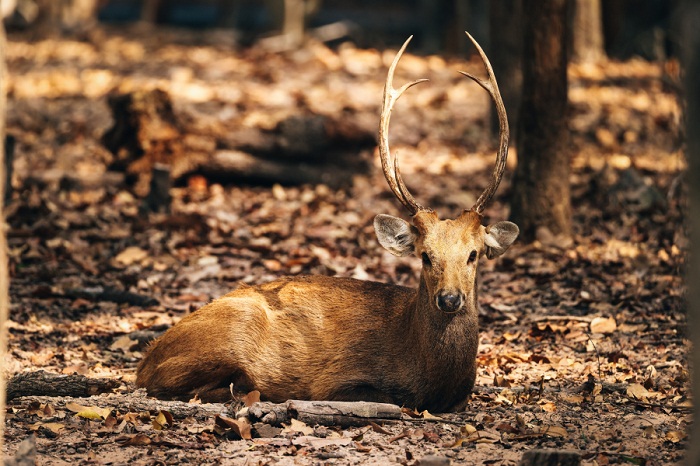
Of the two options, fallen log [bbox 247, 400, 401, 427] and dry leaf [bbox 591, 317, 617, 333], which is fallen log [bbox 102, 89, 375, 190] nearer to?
dry leaf [bbox 591, 317, 617, 333]

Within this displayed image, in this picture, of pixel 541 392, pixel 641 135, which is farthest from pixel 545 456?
pixel 641 135

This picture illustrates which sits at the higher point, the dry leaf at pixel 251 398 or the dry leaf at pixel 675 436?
the dry leaf at pixel 675 436

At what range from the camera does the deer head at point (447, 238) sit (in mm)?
5844

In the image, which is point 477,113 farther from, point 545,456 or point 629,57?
point 545,456

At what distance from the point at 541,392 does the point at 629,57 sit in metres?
14.7

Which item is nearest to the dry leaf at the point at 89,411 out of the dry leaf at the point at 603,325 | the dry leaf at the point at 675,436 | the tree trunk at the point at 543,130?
the dry leaf at the point at 675,436

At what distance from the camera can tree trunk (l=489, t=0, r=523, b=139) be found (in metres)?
13.1

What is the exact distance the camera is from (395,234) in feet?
20.7

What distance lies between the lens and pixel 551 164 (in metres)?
9.59

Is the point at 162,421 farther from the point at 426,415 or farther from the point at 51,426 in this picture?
the point at 426,415

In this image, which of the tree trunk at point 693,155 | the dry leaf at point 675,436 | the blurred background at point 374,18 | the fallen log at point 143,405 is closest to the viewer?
the tree trunk at point 693,155

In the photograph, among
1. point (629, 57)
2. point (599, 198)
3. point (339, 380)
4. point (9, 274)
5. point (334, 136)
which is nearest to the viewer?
point (339, 380)

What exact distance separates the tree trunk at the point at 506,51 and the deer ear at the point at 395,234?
7103 millimetres

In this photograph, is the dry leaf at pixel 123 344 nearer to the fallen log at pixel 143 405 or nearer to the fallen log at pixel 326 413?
the fallen log at pixel 143 405
